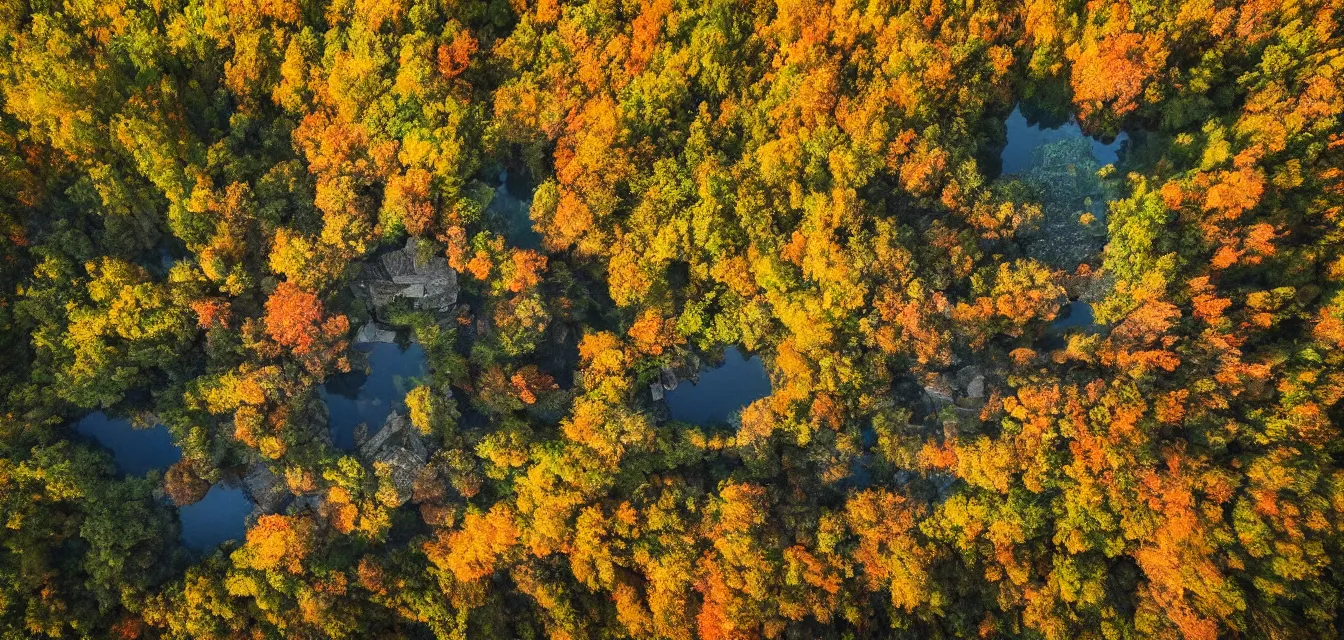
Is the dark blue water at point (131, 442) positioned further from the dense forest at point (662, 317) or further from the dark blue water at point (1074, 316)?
the dark blue water at point (1074, 316)

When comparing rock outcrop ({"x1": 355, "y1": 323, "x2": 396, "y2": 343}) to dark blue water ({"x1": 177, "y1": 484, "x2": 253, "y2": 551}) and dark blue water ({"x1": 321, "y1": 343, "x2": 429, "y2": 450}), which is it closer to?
dark blue water ({"x1": 321, "y1": 343, "x2": 429, "y2": 450})

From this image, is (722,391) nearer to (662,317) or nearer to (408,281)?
(662,317)

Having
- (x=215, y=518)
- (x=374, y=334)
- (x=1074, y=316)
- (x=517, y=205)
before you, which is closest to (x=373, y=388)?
(x=374, y=334)

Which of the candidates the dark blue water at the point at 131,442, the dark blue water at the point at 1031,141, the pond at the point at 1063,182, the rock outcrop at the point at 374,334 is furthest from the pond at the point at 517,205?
the dark blue water at the point at 1031,141

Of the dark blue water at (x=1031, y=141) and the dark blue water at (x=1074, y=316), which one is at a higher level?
the dark blue water at (x=1031, y=141)

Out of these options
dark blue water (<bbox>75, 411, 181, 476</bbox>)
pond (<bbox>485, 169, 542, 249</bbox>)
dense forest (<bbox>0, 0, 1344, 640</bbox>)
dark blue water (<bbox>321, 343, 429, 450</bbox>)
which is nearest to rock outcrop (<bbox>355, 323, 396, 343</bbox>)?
dense forest (<bbox>0, 0, 1344, 640</bbox>)
